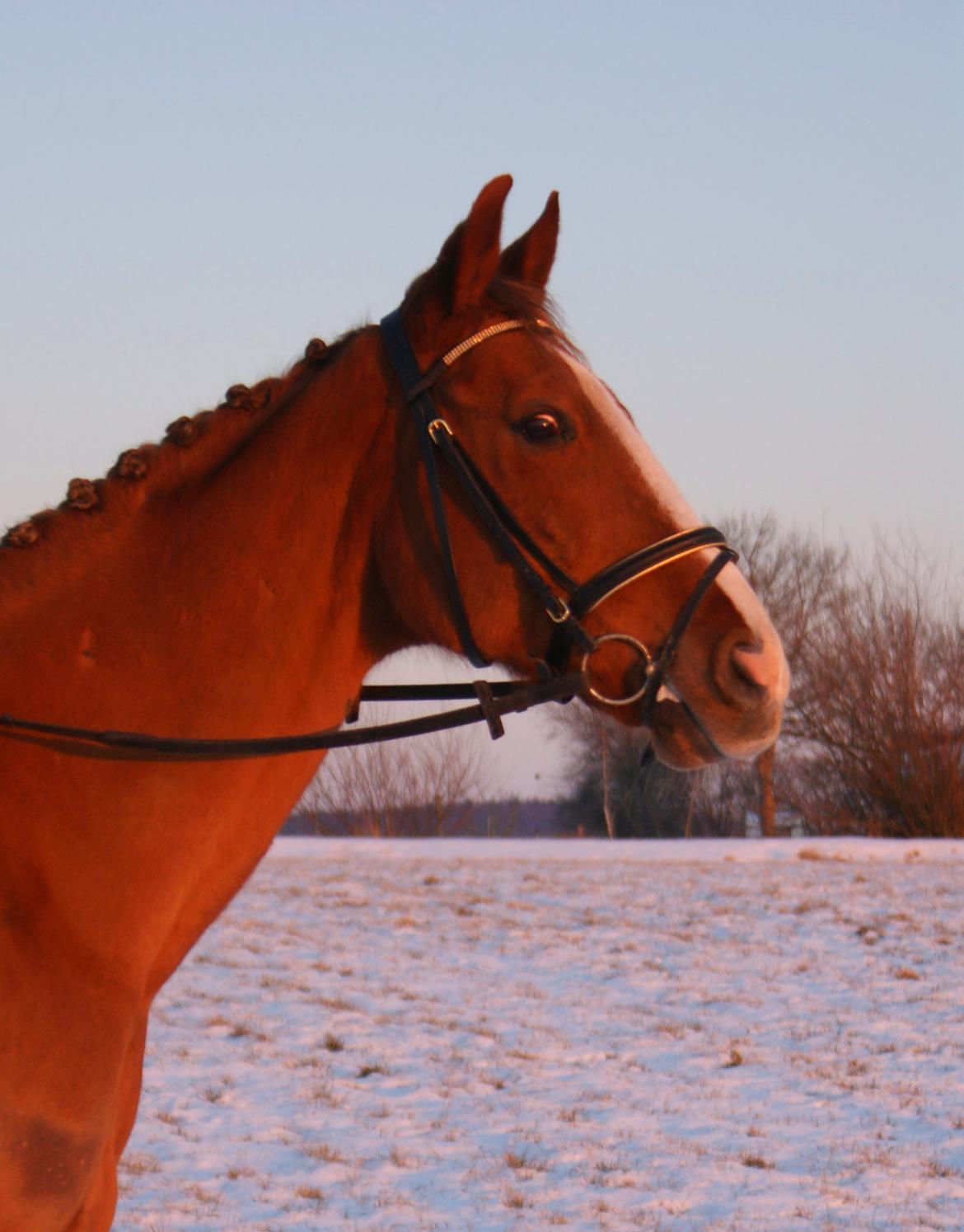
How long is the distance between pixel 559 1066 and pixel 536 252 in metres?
5.72

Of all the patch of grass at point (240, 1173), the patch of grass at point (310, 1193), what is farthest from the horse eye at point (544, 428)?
the patch of grass at point (240, 1173)

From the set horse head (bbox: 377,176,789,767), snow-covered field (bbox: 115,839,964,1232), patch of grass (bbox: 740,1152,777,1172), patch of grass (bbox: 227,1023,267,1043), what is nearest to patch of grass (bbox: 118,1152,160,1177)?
snow-covered field (bbox: 115,839,964,1232)

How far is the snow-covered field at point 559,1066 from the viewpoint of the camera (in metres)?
5.46

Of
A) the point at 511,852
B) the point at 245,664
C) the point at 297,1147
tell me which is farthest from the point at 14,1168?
the point at 511,852

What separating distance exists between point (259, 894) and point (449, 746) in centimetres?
1741

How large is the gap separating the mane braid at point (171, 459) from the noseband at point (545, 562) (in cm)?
28

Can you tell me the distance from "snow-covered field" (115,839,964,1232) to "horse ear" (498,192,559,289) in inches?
153

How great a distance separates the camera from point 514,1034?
8070mm

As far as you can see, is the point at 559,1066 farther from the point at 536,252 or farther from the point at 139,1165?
the point at 536,252

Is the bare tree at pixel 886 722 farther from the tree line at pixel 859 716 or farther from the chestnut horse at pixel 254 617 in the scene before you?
the chestnut horse at pixel 254 617

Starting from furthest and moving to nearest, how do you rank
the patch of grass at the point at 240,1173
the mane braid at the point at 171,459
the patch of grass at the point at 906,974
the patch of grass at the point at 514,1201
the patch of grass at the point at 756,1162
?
the patch of grass at the point at 906,974 → the patch of grass at the point at 756,1162 → the patch of grass at the point at 240,1173 → the patch of grass at the point at 514,1201 → the mane braid at the point at 171,459

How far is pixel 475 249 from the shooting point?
2543 millimetres

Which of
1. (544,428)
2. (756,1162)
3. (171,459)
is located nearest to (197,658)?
(171,459)

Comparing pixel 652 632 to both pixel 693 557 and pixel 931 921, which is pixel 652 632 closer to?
pixel 693 557
